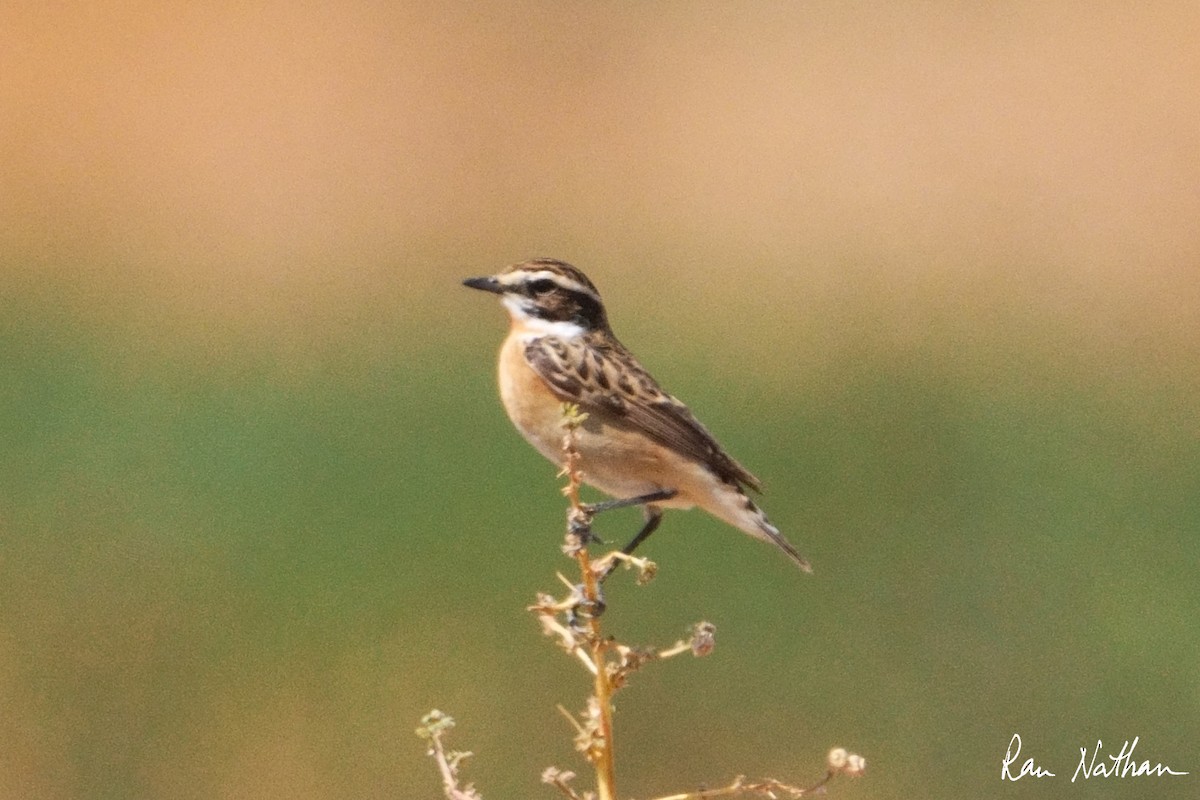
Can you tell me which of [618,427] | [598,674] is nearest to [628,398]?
[618,427]

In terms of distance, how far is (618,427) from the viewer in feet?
14.7

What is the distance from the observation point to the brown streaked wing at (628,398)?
4480 millimetres

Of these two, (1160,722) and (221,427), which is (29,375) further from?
(1160,722)

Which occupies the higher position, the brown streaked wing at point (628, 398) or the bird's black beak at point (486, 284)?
the bird's black beak at point (486, 284)

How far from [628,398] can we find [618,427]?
122mm

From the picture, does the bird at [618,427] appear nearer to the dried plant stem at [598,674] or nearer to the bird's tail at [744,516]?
the bird's tail at [744,516]

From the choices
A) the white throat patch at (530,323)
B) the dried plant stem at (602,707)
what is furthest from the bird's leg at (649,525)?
the dried plant stem at (602,707)

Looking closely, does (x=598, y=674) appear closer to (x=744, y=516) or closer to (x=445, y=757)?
(x=445, y=757)

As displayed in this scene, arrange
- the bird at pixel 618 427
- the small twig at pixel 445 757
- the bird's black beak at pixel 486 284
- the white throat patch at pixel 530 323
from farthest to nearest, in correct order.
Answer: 1. the white throat patch at pixel 530 323
2. the bird's black beak at pixel 486 284
3. the bird at pixel 618 427
4. the small twig at pixel 445 757

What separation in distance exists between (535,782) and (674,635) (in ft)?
2.66

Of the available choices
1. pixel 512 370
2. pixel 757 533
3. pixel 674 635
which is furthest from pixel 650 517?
pixel 674 635

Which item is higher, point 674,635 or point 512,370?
point 512,370

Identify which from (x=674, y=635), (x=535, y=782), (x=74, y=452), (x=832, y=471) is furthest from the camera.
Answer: (x=74, y=452)

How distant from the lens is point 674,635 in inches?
234
